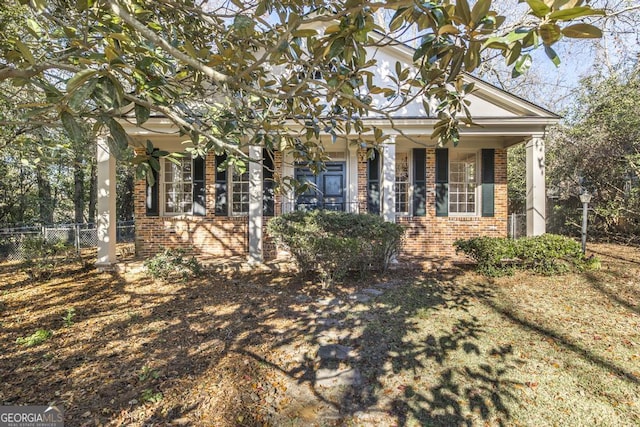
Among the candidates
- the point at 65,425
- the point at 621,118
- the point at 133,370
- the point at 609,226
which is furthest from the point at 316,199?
the point at 609,226

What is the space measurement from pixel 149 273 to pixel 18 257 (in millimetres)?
5544

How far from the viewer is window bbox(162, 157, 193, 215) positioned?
328 inches

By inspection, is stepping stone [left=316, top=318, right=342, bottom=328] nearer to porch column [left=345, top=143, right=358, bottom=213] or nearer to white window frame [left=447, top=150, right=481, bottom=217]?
porch column [left=345, top=143, right=358, bottom=213]

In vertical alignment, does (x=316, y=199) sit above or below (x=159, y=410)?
above

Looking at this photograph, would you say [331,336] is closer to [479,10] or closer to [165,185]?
[479,10]

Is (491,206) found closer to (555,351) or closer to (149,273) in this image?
(555,351)

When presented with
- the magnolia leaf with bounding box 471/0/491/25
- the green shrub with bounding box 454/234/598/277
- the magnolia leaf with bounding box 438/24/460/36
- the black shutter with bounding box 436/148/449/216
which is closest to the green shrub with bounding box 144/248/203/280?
the green shrub with bounding box 454/234/598/277

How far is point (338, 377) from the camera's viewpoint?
298 cm

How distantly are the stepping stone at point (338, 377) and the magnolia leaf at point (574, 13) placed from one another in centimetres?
295

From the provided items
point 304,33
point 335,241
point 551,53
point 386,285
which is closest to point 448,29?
point 551,53

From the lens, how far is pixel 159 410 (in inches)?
98.2

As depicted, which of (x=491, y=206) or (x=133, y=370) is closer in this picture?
(x=133, y=370)

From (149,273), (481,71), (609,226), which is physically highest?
(481,71)

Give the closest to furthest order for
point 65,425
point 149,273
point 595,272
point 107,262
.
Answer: point 65,425 → point 595,272 → point 149,273 → point 107,262
